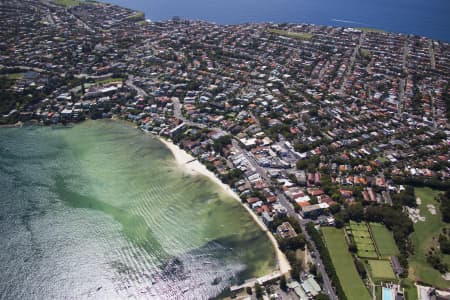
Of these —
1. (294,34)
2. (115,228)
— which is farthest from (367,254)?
(294,34)

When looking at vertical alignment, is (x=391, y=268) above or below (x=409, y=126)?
below

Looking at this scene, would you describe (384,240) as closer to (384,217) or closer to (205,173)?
(384,217)

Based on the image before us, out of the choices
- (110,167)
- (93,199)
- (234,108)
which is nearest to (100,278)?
(93,199)

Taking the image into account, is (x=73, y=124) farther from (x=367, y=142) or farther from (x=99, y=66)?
(x=367, y=142)

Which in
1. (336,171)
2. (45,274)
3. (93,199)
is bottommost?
(45,274)

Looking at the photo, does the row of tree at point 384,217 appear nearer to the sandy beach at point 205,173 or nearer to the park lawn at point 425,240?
the park lawn at point 425,240
